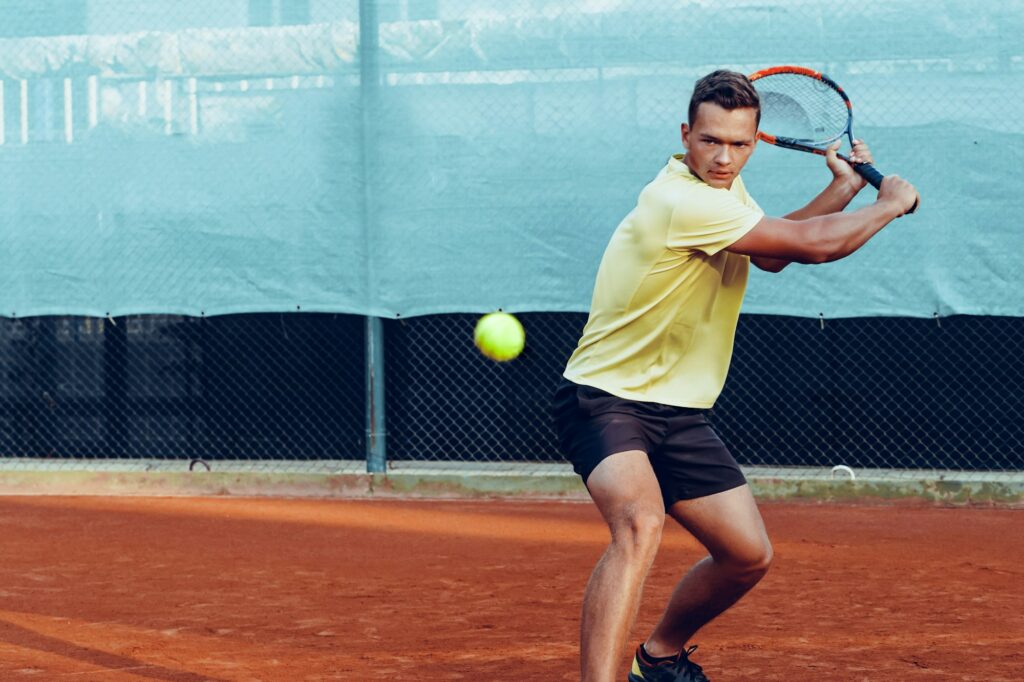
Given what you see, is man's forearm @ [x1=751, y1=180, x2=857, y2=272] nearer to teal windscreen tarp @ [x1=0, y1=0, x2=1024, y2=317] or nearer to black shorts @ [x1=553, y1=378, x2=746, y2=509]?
black shorts @ [x1=553, y1=378, x2=746, y2=509]

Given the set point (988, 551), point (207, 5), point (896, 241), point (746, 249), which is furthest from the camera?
point (207, 5)

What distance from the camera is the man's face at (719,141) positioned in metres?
2.96

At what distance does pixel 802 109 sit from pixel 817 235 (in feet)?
3.47

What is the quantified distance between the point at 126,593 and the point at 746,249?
2.92 m

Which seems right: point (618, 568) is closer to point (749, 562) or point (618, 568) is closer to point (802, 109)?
point (749, 562)

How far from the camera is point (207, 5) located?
752cm

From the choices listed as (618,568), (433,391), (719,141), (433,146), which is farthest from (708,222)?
(433,391)

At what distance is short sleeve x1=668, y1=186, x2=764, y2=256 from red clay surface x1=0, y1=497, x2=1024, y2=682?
4.33 ft

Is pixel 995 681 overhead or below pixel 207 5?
below

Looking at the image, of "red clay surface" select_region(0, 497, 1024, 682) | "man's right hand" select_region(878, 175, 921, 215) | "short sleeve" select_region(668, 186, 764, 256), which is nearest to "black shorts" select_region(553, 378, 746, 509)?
"short sleeve" select_region(668, 186, 764, 256)

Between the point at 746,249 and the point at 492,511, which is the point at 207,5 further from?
the point at 746,249

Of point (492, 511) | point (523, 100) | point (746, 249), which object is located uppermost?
point (523, 100)

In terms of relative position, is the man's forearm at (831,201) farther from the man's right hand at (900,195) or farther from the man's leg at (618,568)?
the man's leg at (618,568)

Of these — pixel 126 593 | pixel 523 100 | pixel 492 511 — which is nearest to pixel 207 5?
pixel 523 100
